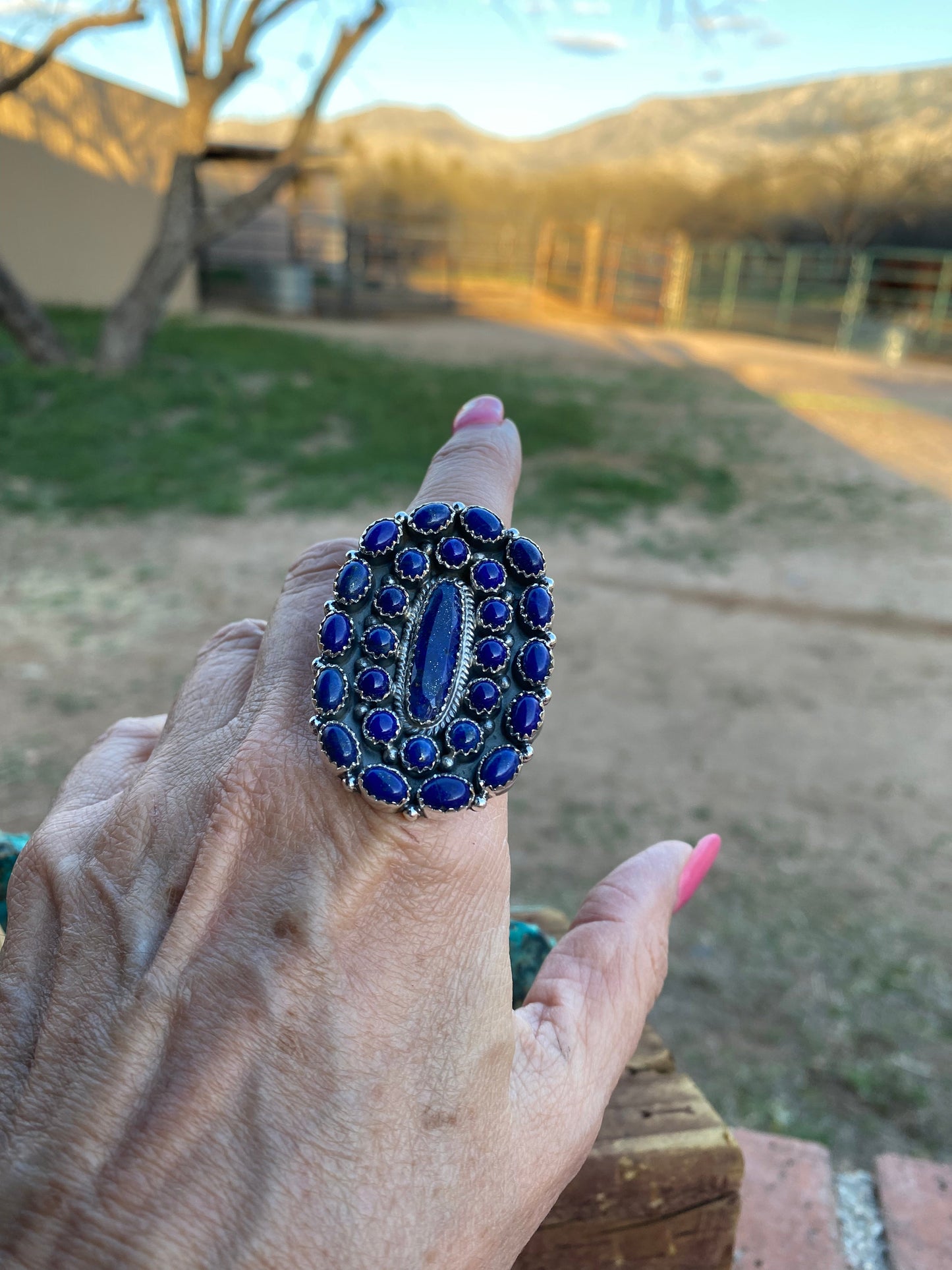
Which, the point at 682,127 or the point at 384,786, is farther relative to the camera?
the point at 682,127

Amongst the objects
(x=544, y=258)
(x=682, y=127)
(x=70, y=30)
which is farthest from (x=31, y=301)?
(x=682, y=127)

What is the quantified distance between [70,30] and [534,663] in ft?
37.0

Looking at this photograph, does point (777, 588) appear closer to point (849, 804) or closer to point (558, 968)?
point (849, 804)

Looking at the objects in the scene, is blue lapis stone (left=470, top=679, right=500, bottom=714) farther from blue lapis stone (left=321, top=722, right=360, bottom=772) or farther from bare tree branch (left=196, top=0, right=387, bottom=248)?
bare tree branch (left=196, top=0, right=387, bottom=248)

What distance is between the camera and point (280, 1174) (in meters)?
0.74

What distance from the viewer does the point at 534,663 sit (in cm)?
93

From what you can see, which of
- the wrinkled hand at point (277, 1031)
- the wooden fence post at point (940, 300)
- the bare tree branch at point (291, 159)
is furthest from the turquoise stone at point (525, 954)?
the wooden fence post at point (940, 300)

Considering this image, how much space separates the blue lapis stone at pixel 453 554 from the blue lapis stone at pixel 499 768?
0.20m

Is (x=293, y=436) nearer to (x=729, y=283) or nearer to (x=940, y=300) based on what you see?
(x=729, y=283)

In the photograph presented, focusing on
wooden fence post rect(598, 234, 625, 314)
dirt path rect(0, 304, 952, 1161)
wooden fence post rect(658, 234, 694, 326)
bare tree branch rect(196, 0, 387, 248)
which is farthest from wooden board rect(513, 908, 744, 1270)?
wooden fence post rect(598, 234, 625, 314)

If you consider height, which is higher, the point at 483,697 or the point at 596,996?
the point at 483,697

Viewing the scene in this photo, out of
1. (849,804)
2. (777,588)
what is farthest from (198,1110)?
(777,588)

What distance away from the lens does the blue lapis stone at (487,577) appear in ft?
3.06

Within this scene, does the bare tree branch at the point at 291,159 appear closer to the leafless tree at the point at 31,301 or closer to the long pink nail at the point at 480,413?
the leafless tree at the point at 31,301
